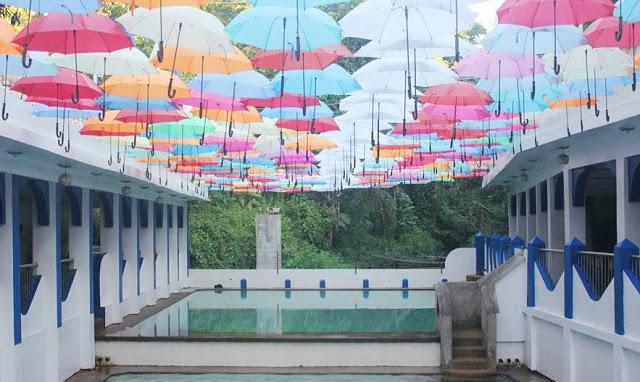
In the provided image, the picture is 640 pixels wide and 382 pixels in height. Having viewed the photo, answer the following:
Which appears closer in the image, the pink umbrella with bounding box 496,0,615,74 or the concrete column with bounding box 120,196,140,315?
the pink umbrella with bounding box 496,0,615,74

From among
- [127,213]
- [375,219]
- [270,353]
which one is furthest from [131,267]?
[375,219]

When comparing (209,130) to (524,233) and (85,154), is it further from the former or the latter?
(524,233)

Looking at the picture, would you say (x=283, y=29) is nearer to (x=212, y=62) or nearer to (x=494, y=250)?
(x=212, y=62)

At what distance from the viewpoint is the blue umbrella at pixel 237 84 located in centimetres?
960

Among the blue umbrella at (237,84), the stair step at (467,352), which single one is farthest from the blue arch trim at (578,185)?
the blue umbrella at (237,84)

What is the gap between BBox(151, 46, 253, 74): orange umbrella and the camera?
870cm

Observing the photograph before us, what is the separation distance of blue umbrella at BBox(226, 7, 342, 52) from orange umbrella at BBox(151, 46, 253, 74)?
0.54 meters

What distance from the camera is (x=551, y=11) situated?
289 inches

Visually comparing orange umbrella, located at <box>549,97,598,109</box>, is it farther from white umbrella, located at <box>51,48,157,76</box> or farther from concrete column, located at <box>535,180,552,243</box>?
concrete column, located at <box>535,180,552,243</box>

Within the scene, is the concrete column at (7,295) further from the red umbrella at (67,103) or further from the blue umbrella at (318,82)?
the blue umbrella at (318,82)

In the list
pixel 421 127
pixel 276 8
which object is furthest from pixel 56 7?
pixel 421 127

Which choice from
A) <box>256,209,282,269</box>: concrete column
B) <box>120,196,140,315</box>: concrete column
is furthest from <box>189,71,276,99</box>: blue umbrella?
<box>256,209,282,269</box>: concrete column

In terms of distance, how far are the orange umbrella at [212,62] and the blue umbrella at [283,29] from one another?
1.78 ft

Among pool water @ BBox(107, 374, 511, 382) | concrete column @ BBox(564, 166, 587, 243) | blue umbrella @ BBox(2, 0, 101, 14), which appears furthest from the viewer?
concrete column @ BBox(564, 166, 587, 243)
